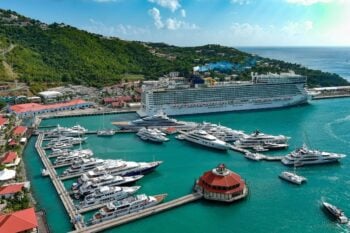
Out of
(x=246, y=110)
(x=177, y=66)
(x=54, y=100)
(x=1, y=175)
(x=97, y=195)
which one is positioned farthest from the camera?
(x=177, y=66)

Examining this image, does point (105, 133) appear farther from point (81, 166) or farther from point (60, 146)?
point (81, 166)

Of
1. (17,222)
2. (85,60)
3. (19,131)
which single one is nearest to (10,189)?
(17,222)

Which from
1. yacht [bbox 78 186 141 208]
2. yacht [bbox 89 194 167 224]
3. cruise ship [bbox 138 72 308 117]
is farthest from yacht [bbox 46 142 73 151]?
cruise ship [bbox 138 72 308 117]

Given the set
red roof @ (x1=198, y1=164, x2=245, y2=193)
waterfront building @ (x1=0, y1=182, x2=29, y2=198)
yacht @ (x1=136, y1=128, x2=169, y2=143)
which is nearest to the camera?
waterfront building @ (x1=0, y1=182, x2=29, y2=198)

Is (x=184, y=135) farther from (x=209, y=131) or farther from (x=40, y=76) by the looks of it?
(x=40, y=76)

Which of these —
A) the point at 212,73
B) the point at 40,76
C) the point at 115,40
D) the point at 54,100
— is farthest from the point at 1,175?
the point at 115,40

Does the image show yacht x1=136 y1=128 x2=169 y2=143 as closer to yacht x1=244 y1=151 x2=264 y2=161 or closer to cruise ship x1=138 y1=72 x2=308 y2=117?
yacht x1=244 y1=151 x2=264 y2=161
